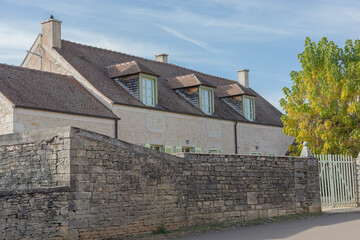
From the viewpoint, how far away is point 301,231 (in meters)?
12.0

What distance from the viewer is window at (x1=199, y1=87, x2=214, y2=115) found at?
24.6 meters

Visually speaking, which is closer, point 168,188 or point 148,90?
point 168,188

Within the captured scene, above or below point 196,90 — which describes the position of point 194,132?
below

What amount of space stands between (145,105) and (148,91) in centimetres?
93

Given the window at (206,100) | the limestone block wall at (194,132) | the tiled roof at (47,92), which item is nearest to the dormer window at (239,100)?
the limestone block wall at (194,132)

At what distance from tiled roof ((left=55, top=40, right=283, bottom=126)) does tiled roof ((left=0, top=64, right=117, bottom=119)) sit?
720 millimetres

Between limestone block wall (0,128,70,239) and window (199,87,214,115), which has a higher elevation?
window (199,87,214,115)

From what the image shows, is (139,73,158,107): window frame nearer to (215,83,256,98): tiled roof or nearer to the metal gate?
(215,83,256,98): tiled roof

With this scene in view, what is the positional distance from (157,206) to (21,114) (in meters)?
7.12

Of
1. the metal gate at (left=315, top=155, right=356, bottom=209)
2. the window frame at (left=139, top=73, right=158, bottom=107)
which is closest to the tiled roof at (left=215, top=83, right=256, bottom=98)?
the window frame at (left=139, top=73, right=158, bottom=107)

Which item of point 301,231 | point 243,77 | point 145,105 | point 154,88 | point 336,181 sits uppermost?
→ point 243,77

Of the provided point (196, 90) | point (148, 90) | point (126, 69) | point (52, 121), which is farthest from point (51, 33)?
point (196, 90)

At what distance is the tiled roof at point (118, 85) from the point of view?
21219mm

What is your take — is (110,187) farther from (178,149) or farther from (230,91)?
(230,91)
